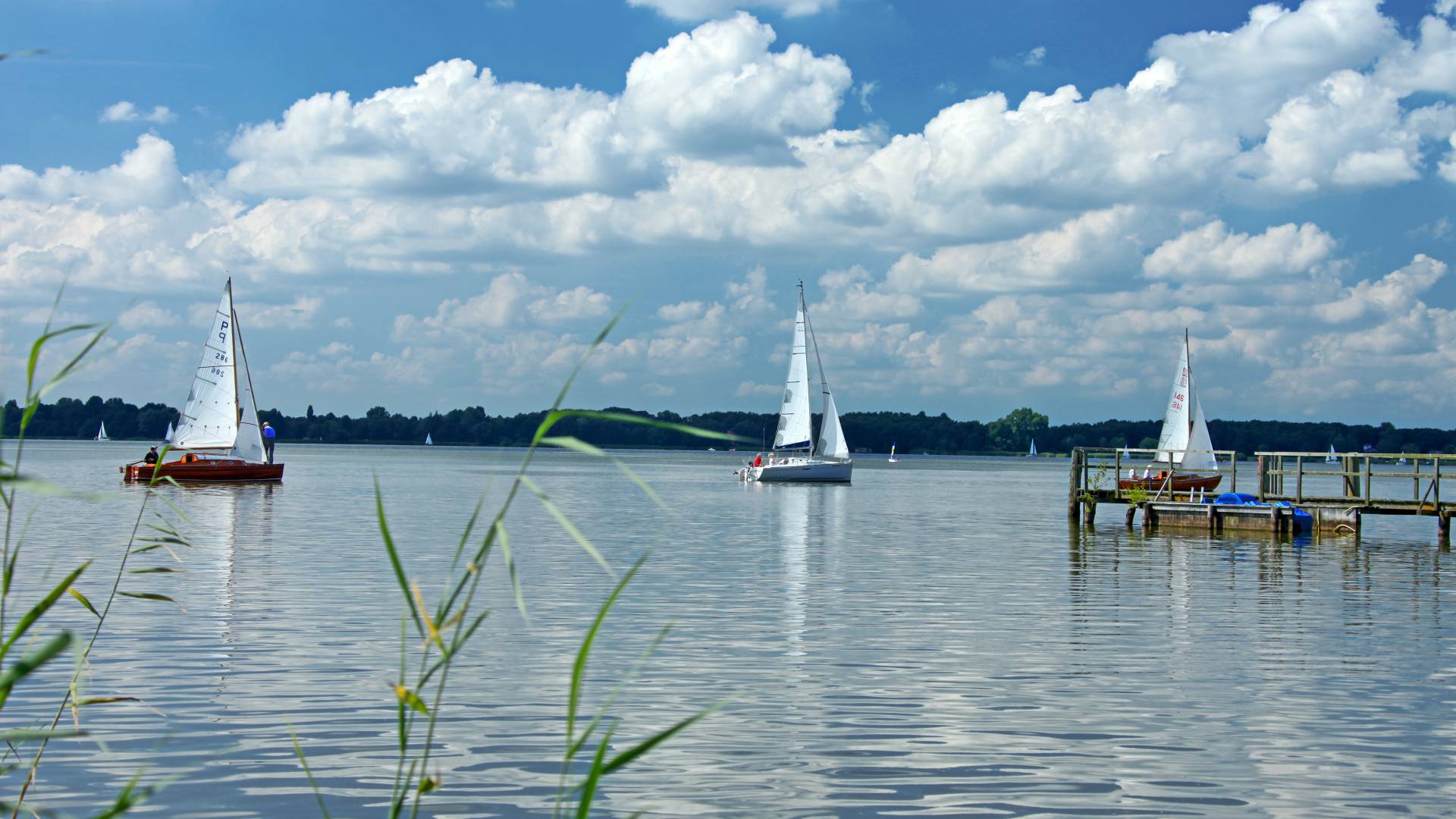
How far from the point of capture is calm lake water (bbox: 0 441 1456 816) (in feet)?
33.7

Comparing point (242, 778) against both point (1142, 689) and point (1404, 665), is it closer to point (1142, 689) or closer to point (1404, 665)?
point (1142, 689)

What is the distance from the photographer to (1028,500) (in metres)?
75.2

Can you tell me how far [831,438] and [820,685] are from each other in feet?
236

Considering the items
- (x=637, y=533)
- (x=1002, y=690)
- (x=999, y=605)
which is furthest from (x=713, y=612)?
(x=637, y=533)

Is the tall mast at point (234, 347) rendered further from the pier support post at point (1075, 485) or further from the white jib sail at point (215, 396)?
the pier support post at point (1075, 485)

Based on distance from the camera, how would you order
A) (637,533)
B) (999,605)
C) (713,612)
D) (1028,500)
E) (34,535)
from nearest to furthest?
Result: (713,612) < (999,605) < (34,535) < (637,533) < (1028,500)

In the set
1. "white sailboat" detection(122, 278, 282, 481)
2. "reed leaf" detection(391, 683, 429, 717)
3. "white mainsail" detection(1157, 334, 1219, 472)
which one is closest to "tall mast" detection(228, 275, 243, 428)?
"white sailboat" detection(122, 278, 282, 481)

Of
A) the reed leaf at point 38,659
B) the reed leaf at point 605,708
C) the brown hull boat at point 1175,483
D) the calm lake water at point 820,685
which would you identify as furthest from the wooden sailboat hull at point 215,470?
the reed leaf at point 38,659

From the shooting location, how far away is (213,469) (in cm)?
6391

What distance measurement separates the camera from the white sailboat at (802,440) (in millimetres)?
83188

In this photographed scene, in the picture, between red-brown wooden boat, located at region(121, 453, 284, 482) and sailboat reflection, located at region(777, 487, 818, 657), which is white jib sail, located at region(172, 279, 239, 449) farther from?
sailboat reflection, located at region(777, 487, 818, 657)

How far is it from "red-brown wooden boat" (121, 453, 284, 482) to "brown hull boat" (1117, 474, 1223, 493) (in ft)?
138

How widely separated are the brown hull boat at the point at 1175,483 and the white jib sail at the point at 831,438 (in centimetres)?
2822

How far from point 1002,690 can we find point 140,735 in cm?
869
